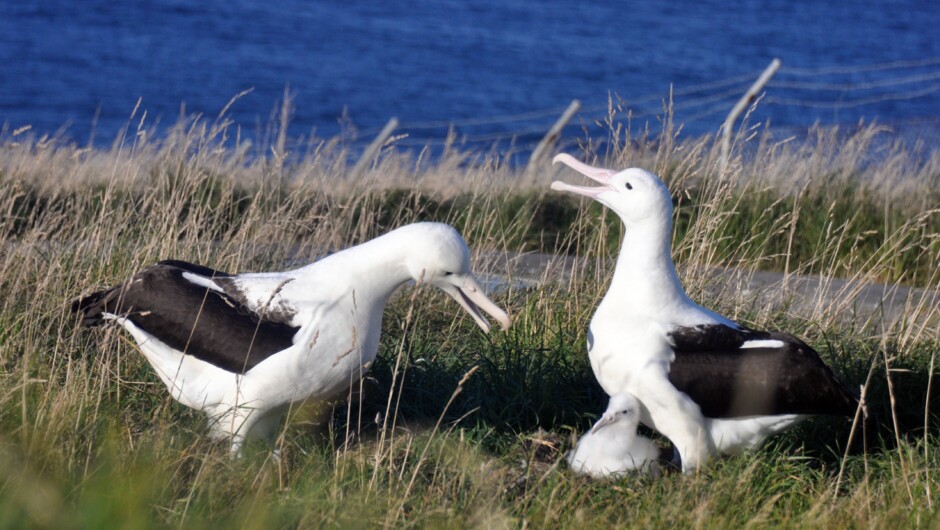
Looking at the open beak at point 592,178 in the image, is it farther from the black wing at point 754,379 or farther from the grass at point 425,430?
the grass at point 425,430

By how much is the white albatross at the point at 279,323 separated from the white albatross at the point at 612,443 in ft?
1.70

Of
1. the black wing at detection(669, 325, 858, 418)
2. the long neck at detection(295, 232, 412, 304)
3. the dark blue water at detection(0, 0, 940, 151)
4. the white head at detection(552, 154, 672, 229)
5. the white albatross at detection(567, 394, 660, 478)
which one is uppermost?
the white head at detection(552, 154, 672, 229)

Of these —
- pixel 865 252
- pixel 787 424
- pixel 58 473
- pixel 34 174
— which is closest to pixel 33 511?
pixel 58 473

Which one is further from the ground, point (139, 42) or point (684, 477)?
point (684, 477)

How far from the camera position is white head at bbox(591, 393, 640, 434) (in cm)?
389

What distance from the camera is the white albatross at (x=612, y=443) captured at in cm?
393

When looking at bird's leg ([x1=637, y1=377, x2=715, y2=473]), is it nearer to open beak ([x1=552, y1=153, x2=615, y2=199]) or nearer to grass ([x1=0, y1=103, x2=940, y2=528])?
grass ([x1=0, y1=103, x2=940, y2=528])

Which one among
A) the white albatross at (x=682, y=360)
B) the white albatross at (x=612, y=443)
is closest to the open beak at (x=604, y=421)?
Answer: the white albatross at (x=612, y=443)

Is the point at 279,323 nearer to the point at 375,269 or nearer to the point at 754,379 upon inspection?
the point at 375,269

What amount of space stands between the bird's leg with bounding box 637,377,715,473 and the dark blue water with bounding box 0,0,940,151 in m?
14.2

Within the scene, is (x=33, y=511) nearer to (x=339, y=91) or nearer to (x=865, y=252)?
(x=865, y=252)

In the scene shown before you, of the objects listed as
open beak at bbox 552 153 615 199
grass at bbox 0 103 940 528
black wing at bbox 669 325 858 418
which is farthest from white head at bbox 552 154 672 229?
grass at bbox 0 103 940 528

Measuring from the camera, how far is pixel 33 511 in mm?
2484

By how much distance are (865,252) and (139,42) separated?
2635 cm
